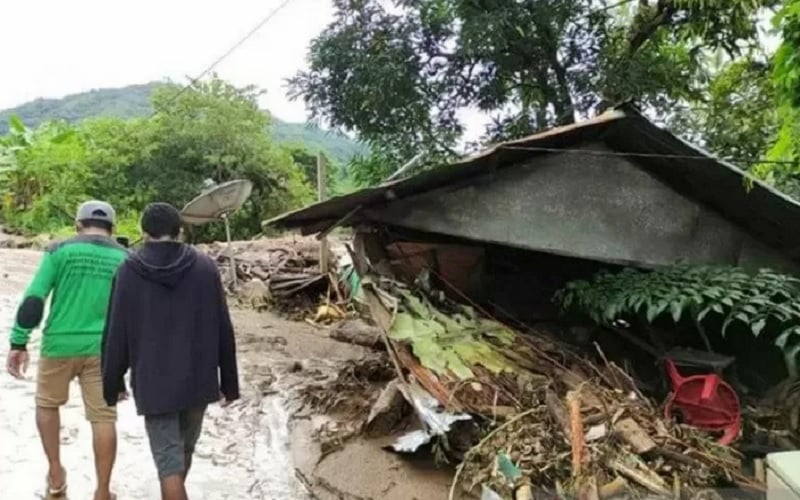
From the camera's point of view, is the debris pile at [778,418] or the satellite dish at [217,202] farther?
the satellite dish at [217,202]

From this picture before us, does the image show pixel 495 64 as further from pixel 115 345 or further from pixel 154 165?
pixel 154 165

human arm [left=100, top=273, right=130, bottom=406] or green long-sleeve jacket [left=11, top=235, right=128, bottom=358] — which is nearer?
human arm [left=100, top=273, right=130, bottom=406]

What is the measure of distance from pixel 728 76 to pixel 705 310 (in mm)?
7622

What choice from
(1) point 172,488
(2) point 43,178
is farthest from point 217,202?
(2) point 43,178

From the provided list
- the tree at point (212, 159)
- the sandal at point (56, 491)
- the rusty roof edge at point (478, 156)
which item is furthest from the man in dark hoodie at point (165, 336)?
the tree at point (212, 159)

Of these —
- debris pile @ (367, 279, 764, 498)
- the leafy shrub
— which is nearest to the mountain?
debris pile @ (367, 279, 764, 498)

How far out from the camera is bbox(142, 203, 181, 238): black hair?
3.99 meters

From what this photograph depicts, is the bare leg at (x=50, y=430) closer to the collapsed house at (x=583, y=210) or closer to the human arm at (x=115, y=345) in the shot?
the human arm at (x=115, y=345)

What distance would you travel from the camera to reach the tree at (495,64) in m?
10.2

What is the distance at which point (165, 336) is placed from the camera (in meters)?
3.96

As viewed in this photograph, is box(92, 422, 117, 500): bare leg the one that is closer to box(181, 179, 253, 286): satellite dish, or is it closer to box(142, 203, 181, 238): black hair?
box(142, 203, 181, 238): black hair

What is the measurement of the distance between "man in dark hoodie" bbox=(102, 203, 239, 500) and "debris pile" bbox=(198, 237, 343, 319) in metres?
9.15

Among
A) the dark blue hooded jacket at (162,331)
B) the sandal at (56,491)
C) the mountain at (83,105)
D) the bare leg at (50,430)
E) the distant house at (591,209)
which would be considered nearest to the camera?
the dark blue hooded jacket at (162,331)

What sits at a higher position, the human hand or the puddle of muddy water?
the human hand
